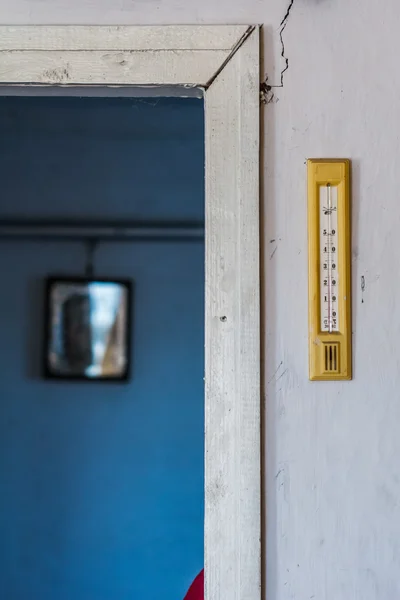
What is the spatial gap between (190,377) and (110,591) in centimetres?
84

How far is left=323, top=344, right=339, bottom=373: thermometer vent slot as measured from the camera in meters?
0.95

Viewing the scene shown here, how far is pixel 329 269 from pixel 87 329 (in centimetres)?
154

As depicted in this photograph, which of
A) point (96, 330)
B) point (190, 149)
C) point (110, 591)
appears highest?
point (190, 149)

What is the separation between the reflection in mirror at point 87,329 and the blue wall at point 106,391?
0.15 ft

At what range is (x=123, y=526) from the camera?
7.52 feet

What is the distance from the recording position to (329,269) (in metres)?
0.96

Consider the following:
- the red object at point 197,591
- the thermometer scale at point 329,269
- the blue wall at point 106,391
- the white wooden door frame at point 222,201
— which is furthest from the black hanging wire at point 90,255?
the thermometer scale at point 329,269

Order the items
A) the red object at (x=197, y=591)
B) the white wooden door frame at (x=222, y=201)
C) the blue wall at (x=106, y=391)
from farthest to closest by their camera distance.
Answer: the blue wall at (x=106, y=391) < the red object at (x=197, y=591) < the white wooden door frame at (x=222, y=201)

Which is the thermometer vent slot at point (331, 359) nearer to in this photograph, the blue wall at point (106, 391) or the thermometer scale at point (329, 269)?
the thermometer scale at point (329, 269)

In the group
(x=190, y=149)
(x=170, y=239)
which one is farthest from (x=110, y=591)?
(x=190, y=149)

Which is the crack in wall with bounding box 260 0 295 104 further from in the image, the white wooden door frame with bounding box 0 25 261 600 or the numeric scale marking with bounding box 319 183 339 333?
the numeric scale marking with bounding box 319 183 339 333

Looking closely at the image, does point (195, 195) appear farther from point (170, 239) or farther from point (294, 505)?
point (294, 505)

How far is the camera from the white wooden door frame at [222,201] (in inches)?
36.8

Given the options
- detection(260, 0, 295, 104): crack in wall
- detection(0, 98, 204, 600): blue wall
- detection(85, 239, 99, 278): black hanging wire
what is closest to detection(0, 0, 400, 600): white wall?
detection(260, 0, 295, 104): crack in wall
